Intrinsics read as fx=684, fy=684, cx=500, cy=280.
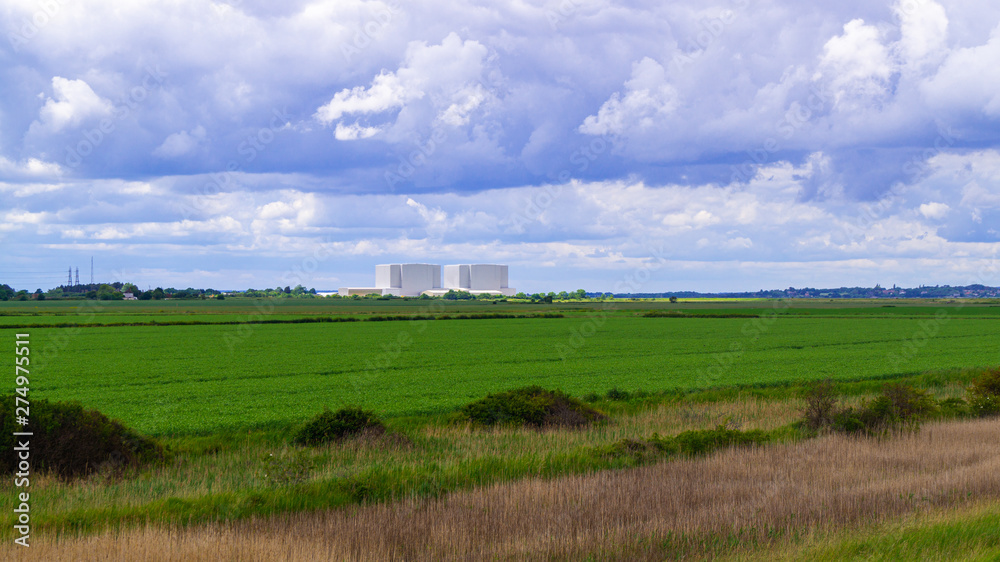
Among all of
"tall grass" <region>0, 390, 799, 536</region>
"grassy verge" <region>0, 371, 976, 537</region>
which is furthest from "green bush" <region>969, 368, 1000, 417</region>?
"tall grass" <region>0, 390, 799, 536</region>

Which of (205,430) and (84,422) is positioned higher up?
(84,422)

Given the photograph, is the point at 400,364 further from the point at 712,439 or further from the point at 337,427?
the point at 712,439

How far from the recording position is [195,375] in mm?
32812

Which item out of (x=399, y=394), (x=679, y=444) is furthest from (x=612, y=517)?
(x=399, y=394)

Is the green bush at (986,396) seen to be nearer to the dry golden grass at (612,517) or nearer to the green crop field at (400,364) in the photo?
the dry golden grass at (612,517)

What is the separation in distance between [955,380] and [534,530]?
3043 cm

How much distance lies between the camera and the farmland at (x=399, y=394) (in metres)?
11.0

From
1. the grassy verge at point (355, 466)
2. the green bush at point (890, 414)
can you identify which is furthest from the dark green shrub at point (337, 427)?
the green bush at point (890, 414)

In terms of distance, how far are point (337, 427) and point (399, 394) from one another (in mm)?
10260

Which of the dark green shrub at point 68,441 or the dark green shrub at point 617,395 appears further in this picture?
the dark green shrub at point 617,395

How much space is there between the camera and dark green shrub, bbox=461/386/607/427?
60.2 ft

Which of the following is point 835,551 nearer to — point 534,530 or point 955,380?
point 534,530

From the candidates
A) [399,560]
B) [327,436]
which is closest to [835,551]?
[399,560]

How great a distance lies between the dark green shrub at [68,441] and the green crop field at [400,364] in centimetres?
475
